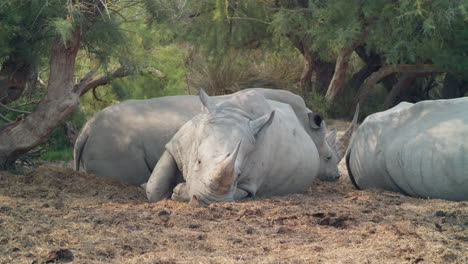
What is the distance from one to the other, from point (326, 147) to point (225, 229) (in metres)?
3.68

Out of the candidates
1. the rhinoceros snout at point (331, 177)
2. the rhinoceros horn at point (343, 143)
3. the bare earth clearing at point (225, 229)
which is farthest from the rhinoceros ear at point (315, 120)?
the bare earth clearing at point (225, 229)

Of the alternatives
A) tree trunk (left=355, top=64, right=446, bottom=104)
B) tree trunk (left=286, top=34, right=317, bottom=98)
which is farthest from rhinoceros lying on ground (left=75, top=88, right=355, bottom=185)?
tree trunk (left=355, top=64, right=446, bottom=104)

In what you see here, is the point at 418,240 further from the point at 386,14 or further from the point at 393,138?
the point at 386,14

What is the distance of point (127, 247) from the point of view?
14.0 feet

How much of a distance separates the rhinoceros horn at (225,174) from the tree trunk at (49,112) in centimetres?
236

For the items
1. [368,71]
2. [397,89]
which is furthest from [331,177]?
[368,71]

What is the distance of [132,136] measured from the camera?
7453 mm

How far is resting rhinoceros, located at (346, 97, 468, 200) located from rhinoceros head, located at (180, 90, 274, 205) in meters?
1.50

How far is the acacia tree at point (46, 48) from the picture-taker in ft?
23.0

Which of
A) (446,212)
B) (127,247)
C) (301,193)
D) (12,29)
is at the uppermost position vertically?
(12,29)

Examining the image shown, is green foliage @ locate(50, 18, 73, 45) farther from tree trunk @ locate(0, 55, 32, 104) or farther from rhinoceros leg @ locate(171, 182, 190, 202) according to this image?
rhinoceros leg @ locate(171, 182, 190, 202)

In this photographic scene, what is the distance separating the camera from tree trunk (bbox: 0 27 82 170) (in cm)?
724

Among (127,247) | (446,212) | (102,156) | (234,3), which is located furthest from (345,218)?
(234,3)

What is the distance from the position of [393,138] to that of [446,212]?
1.70 m
